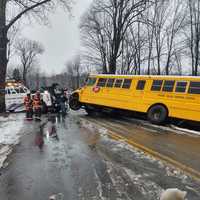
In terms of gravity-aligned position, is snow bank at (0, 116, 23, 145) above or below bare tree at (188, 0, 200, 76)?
below

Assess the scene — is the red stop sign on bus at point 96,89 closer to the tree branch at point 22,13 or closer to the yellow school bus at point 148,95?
the yellow school bus at point 148,95

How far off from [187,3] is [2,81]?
88.7 feet

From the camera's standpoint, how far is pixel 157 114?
1498 cm

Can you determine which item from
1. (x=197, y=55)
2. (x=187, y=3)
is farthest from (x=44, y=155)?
(x=187, y=3)

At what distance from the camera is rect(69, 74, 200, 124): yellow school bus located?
551 inches

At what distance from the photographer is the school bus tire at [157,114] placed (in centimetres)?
1469

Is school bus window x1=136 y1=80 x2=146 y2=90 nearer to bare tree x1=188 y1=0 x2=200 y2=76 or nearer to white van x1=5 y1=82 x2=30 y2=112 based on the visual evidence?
white van x1=5 y1=82 x2=30 y2=112

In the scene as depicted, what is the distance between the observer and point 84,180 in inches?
235

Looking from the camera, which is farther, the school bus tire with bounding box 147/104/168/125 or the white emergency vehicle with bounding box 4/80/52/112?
the white emergency vehicle with bounding box 4/80/52/112

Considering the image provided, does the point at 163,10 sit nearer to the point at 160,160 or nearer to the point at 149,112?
the point at 149,112

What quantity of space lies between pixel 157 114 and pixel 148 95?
1140 millimetres

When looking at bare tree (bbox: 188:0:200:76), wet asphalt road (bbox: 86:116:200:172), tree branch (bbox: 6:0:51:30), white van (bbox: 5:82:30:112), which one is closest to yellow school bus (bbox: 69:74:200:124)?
wet asphalt road (bbox: 86:116:200:172)

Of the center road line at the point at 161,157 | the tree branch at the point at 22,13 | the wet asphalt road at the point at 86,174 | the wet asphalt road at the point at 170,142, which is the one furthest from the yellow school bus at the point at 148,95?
the tree branch at the point at 22,13

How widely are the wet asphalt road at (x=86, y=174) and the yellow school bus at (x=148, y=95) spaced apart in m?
5.80
